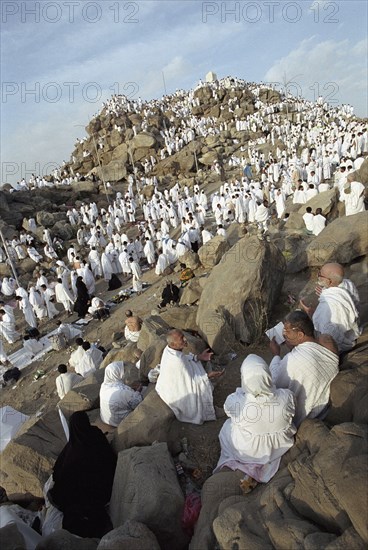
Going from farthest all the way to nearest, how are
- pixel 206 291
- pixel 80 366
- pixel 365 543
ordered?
pixel 80 366 → pixel 206 291 → pixel 365 543

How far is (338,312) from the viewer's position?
391 cm

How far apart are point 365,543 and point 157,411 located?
265 centimetres

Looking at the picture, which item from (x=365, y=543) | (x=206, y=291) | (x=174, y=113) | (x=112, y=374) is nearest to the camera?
(x=365, y=543)

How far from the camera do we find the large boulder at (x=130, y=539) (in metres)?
2.50

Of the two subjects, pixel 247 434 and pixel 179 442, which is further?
pixel 179 442

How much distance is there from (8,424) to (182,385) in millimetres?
3456

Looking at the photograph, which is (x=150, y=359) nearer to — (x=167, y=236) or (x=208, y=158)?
(x=167, y=236)

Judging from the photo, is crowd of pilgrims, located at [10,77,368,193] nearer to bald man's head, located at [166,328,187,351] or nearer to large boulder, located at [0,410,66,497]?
bald man's head, located at [166,328,187,351]

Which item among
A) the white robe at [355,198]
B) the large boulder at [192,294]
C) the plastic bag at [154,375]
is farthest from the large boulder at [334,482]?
the white robe at [355,198]

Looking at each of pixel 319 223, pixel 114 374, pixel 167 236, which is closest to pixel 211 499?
pixel 114 374

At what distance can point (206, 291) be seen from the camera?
6.98 meters

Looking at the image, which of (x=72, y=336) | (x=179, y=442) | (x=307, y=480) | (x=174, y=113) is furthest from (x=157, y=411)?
(x=174, y=113)

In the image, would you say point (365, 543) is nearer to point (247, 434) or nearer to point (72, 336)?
point (247, 434)

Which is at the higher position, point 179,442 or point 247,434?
point 247,434
